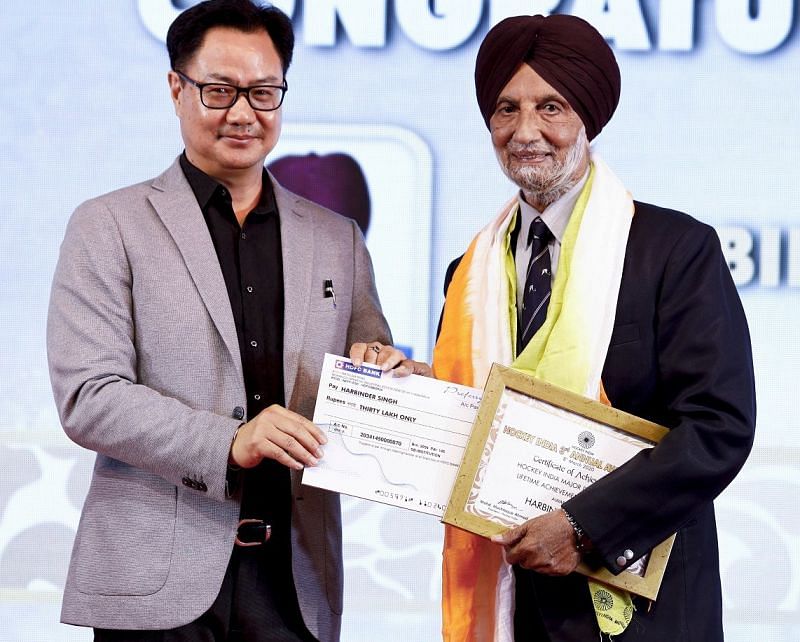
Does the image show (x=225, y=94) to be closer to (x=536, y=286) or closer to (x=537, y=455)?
(x=536, y=286)

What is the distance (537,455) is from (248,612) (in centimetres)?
61

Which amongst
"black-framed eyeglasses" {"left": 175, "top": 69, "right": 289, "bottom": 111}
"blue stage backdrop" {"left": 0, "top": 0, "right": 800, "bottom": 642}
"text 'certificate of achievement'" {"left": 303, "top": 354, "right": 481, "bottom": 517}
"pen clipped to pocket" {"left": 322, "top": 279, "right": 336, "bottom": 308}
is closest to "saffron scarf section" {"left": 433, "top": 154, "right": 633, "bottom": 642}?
"text 'certificate of achievement'" {"left": 303, "top": 354, "right": 481, "bottom": 517}

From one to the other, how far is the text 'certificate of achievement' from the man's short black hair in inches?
26.8

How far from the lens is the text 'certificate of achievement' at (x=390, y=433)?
6.63 feet

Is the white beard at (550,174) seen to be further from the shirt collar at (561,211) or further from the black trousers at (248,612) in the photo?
the black trousers at (248,612)

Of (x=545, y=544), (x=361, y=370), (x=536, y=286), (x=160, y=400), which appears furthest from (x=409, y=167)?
(x=545, y=544)

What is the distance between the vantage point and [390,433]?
204 centimetres

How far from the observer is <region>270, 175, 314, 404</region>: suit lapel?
7.00 feet

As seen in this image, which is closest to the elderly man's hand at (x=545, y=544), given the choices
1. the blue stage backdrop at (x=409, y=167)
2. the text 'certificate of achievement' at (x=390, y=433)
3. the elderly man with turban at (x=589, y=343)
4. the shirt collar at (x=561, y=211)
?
the elderly man with turban at (x=589, y=343)

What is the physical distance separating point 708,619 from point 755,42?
2.16 meters

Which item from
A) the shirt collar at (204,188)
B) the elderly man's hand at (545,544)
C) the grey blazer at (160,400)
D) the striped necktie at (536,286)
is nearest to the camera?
the elderly man's hand at (545,544)

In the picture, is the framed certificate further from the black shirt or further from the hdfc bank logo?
the black shirt

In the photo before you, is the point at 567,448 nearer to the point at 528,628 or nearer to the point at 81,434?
the point at 528,628

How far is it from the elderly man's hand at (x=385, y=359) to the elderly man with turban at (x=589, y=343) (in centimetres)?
9
